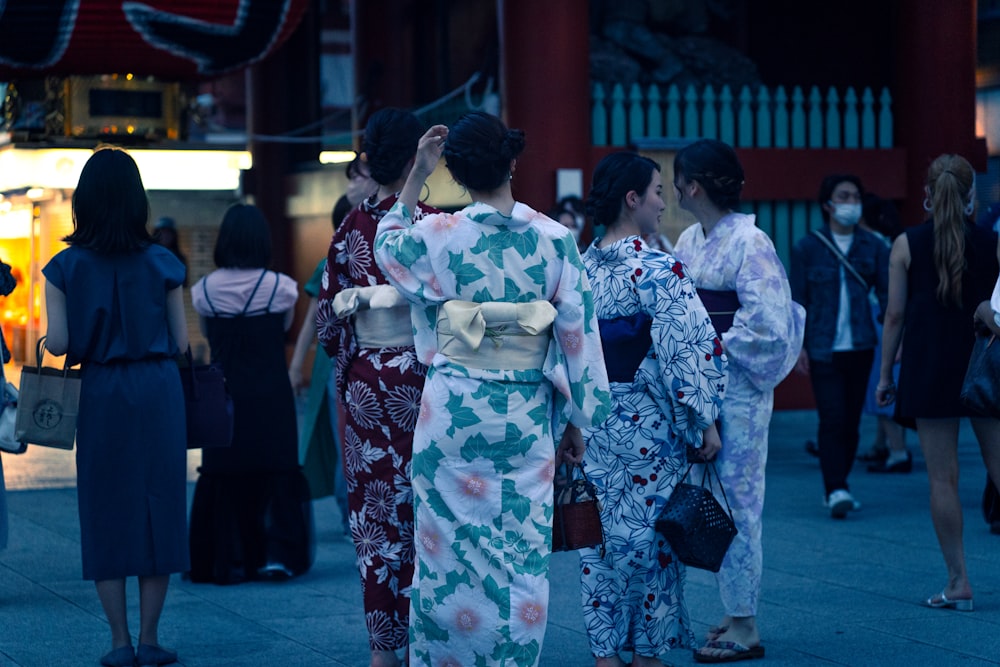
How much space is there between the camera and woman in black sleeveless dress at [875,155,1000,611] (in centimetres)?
579

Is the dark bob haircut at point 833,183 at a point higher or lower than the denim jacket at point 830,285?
higher

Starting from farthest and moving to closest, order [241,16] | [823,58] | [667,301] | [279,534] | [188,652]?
[823,58] < [241,16] < [279,534] < [188,652] < [667,301]

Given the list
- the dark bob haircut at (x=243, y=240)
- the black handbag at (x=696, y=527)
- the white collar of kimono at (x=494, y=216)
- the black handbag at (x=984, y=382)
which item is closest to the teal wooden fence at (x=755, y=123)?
the dark bob haircut at (x=243, y=240)

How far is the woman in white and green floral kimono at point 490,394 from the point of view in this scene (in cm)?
405

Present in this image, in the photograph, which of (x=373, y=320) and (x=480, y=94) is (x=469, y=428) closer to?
(x=373, y=320)

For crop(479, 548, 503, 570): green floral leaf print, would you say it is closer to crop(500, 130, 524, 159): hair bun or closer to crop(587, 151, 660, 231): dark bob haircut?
crop(500, 130, 524, 159): hair bun

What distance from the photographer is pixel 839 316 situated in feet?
27.6

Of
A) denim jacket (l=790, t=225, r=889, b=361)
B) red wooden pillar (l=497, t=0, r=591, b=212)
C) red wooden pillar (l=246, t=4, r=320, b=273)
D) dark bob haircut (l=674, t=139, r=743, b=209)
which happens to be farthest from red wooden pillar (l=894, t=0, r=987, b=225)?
dark bob haircut (l=674, t=139, r=743, b=209)

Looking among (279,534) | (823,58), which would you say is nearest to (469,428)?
(279,534)

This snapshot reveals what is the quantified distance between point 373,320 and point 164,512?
40.8 inches

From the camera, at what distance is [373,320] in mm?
4684

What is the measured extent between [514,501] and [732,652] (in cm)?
140

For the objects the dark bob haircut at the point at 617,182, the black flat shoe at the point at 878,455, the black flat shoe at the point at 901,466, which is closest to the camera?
the dark bob haircut at the point at 617,182

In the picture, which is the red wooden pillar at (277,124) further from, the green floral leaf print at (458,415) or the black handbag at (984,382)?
the green floral leaf print at (458,415)
